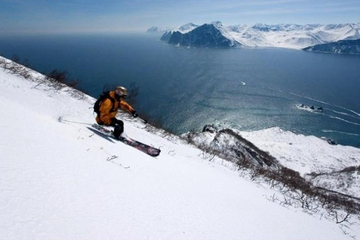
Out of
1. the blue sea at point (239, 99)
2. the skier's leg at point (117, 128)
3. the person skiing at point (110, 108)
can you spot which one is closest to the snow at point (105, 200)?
the skier's leg at point (117, 128)

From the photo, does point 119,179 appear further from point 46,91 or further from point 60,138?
point 46,91

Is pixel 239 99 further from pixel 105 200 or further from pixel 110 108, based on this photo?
pixel 105 200

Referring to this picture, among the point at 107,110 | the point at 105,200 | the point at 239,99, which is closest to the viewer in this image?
the point at 105,200

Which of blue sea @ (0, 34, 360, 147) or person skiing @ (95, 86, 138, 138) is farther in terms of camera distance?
blue sea @ (0, 34, 360, 147)

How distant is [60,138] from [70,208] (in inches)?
112

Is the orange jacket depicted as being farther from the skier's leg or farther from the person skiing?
the skier's leg

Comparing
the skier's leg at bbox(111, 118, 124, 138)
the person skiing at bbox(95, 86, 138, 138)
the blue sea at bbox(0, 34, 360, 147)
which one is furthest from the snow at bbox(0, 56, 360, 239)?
the blue sea at bbox(0, 34, 360, 147)

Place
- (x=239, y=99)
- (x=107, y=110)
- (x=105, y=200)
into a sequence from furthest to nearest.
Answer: (x=239, y=99) < (x=107, y=110) < (x=105, y=200)

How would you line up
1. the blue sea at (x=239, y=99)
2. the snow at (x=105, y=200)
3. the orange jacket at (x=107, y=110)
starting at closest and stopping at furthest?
the snow at (x=105, y=200), the orange jacket at (x=107, y=110), the blue sea at (x=239, y=99)

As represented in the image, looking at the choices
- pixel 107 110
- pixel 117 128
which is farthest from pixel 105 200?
pixel 107 110

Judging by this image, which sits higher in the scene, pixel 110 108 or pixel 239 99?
pixel 110 108

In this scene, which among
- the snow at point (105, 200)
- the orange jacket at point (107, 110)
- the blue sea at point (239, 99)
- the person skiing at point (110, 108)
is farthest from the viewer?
the blue sea at point (239, 99)

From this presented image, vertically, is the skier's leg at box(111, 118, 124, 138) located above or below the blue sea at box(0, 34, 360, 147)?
above

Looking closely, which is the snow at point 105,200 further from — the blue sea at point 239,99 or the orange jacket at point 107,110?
the blue sea at point 239,99
